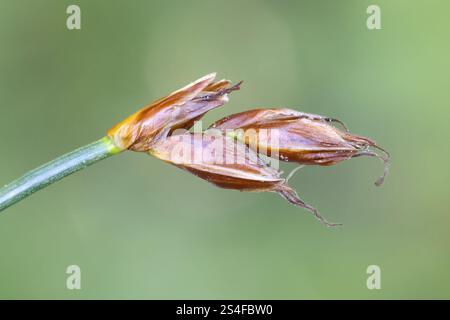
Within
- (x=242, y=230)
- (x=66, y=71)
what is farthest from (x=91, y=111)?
(x=242, y=230)

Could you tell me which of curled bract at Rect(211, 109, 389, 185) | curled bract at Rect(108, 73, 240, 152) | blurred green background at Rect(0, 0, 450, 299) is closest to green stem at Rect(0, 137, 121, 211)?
curled bract at Rect(108, 73, 240, 152)

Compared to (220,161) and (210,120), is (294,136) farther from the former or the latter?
(210,120)

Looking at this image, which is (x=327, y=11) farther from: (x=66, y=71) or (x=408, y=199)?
(x=66, y=71)

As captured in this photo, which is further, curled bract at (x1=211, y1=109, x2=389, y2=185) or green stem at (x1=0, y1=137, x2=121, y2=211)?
curled bract at (x1=211, y1=109, x2=389, y2=185)

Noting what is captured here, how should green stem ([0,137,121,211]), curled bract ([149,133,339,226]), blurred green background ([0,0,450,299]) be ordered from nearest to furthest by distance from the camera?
green stem ([0,137,121,211]), curled bract ([149,133,339,226]), blurred green background ([0,0,450,299])

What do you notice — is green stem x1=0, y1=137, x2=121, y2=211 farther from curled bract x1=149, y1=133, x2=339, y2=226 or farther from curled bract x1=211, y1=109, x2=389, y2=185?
curled bract x1=211, y1=109, x2=389, y2=185

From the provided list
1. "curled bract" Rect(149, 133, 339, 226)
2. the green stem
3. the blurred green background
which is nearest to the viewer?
the green stem

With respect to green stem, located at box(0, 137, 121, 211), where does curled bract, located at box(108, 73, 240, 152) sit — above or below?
above
